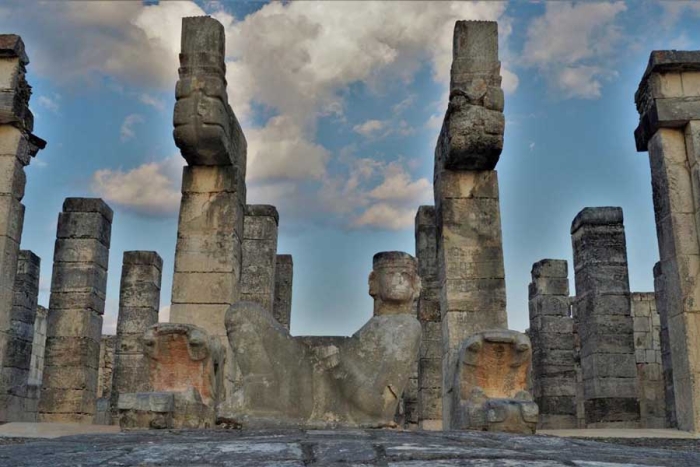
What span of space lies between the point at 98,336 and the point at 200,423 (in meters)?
8.46

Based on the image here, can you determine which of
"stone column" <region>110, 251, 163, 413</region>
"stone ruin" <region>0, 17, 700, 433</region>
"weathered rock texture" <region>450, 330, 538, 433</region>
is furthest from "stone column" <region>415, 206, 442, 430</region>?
"weathered rock texture" <region>450, 330, 538, 433</region>

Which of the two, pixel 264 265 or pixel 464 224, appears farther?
pixel 264 265

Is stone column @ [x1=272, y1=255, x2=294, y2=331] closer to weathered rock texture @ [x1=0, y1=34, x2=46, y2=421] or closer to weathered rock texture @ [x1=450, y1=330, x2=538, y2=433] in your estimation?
weathered rock texture @ [x1=0, y1=34, x2=46, y2=421]

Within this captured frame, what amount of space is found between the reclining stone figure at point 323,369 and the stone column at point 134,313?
385 inches

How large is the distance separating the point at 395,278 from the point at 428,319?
747 cm

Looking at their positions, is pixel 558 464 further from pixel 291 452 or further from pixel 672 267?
pixel 672 267

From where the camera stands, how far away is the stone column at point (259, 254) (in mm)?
13172

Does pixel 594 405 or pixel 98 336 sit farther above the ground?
pixel 98 336

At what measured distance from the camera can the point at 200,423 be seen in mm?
6301

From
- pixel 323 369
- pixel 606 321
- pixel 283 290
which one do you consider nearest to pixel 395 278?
pixel 323 369

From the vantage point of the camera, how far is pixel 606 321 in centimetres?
1329

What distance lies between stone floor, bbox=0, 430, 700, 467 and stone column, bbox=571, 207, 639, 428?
10.1 m

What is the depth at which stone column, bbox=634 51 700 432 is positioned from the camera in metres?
8.73

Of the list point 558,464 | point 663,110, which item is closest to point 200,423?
point 558,464
